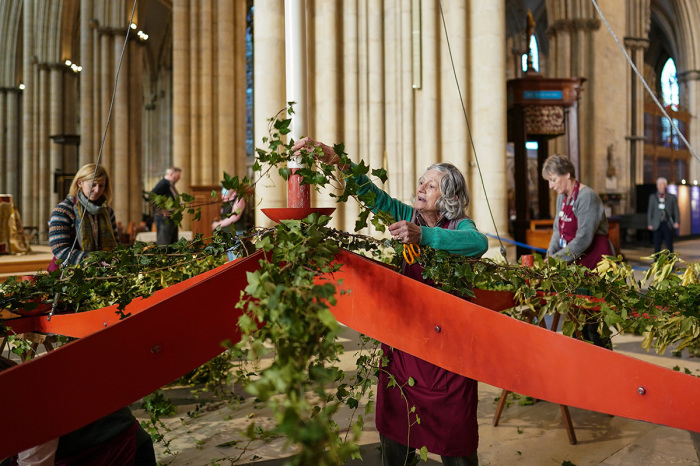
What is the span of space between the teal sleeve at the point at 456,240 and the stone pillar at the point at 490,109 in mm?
5066

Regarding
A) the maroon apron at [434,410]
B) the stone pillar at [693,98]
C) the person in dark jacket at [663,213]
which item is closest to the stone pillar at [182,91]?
the person in dark jacket at [663,213]

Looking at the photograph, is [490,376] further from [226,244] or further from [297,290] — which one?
[226,244]

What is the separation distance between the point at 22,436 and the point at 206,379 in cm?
314

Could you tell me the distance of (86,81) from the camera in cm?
1773

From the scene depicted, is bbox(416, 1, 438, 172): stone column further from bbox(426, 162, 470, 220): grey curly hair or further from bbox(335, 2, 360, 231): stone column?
bbox(426, 162, 470, 220): grey curly hair

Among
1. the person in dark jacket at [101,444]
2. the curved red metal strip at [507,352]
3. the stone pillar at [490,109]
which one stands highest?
the stone pillar at [490,109]

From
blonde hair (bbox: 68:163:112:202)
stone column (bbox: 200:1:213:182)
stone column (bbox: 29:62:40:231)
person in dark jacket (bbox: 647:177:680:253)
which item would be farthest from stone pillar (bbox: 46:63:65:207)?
blonde hair (bbox: 68:163:112:202)

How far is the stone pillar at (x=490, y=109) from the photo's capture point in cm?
696

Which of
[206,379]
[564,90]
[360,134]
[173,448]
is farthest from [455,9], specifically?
[173,448]

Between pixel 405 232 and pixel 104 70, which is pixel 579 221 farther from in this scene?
pixel 104 70

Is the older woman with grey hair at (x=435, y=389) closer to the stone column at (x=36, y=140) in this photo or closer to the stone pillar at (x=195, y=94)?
the stone pillar at (x=195, y=94)

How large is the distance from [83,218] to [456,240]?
103 inches

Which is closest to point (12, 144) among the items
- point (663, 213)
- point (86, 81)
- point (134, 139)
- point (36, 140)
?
point (36, 140)

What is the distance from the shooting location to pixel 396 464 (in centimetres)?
208
